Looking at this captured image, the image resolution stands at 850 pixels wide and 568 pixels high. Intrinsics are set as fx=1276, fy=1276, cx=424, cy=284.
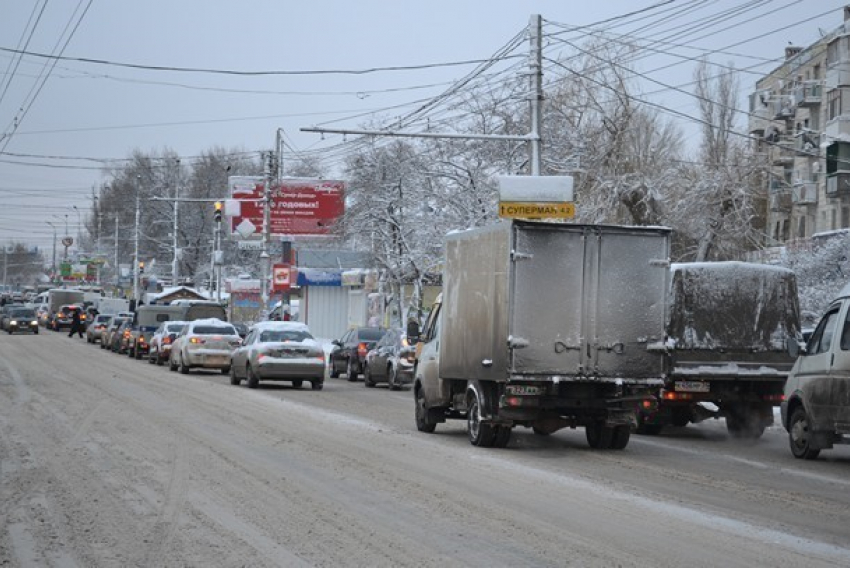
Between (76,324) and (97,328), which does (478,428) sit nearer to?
(97,328)

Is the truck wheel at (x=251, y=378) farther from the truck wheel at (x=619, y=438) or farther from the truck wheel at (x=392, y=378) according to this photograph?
the truck wheel at (x=619, y=438)

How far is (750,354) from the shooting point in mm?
21141

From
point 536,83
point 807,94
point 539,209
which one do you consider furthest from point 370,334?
point 807,94

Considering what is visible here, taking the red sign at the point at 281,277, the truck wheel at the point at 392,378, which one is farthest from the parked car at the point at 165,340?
the truck wheel at the point at 392,378

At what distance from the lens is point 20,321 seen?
80.2 metres

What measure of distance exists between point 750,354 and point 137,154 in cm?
9542

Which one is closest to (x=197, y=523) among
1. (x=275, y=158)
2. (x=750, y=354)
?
(x=750, y=354)

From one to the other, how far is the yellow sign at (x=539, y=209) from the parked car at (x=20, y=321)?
55.2 metres

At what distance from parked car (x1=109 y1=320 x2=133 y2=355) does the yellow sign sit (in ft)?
95.6

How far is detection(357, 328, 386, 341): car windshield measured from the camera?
1567 inches

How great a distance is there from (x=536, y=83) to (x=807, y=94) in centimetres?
3931

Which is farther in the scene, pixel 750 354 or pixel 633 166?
pixel 633 166

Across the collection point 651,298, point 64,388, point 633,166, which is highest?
point 633,166

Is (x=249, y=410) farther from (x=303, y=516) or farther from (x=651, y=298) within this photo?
(x=303, y=516)
